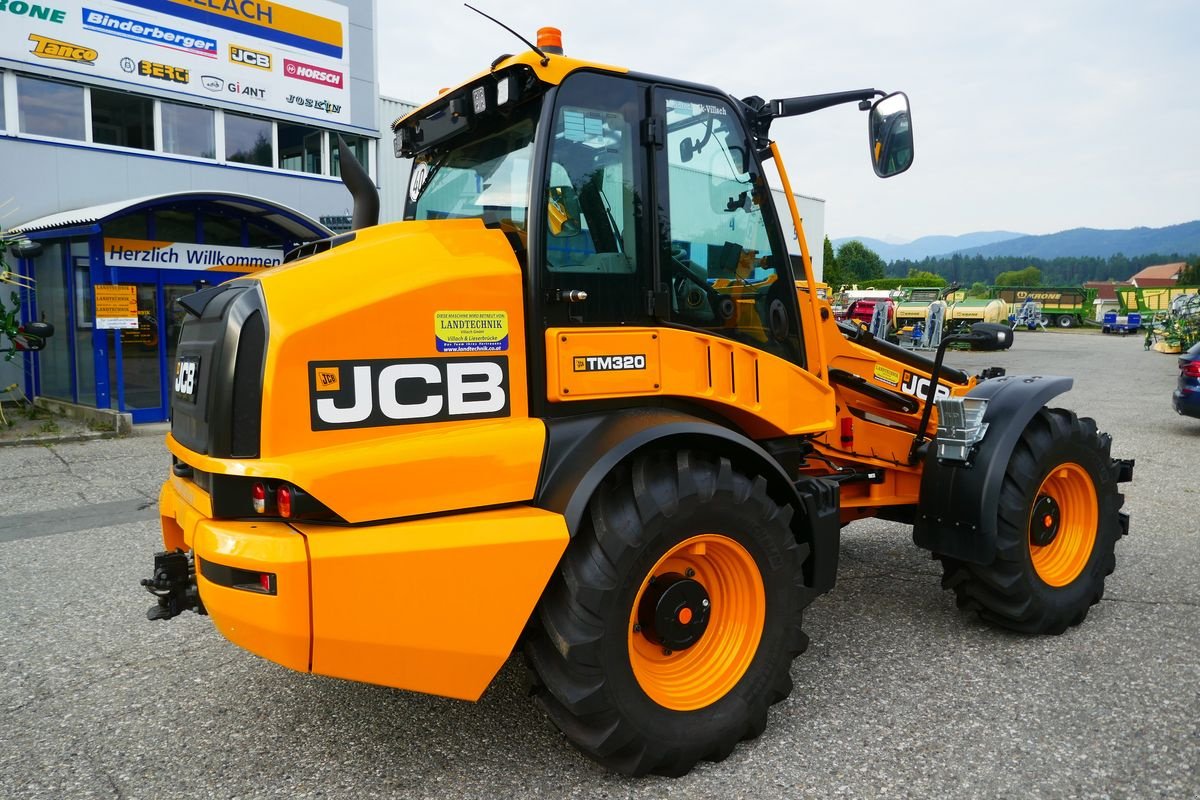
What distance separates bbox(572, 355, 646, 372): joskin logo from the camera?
301cm

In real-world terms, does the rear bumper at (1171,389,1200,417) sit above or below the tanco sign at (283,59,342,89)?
below

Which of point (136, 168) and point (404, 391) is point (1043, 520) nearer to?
point (404, 391)

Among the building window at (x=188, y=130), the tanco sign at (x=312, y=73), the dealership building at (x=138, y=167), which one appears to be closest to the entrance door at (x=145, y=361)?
the dealership building at (x=138, y=167)

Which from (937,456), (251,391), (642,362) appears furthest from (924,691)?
(251,391)

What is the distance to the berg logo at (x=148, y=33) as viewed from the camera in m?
13.0

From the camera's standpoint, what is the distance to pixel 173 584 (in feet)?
10.2

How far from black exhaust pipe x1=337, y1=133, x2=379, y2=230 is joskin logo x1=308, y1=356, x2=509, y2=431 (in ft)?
3.81

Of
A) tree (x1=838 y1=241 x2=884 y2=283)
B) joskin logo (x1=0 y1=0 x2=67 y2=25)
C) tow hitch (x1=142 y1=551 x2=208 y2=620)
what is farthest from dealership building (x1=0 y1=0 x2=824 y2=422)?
tree (x1=838 y1=241 x2=884 y2=283)

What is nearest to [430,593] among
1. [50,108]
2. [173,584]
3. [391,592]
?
[391,592]

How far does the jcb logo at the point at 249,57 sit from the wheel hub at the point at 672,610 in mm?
14914

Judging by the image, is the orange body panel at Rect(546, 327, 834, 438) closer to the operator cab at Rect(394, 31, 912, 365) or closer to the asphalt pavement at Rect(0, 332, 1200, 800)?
the operator cab at Rect(394, 31, 912, 365)

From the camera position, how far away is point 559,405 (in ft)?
9.81

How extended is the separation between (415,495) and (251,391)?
59 centimetres

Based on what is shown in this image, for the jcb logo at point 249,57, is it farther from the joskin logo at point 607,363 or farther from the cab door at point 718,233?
the joskin logo at point 607,363
